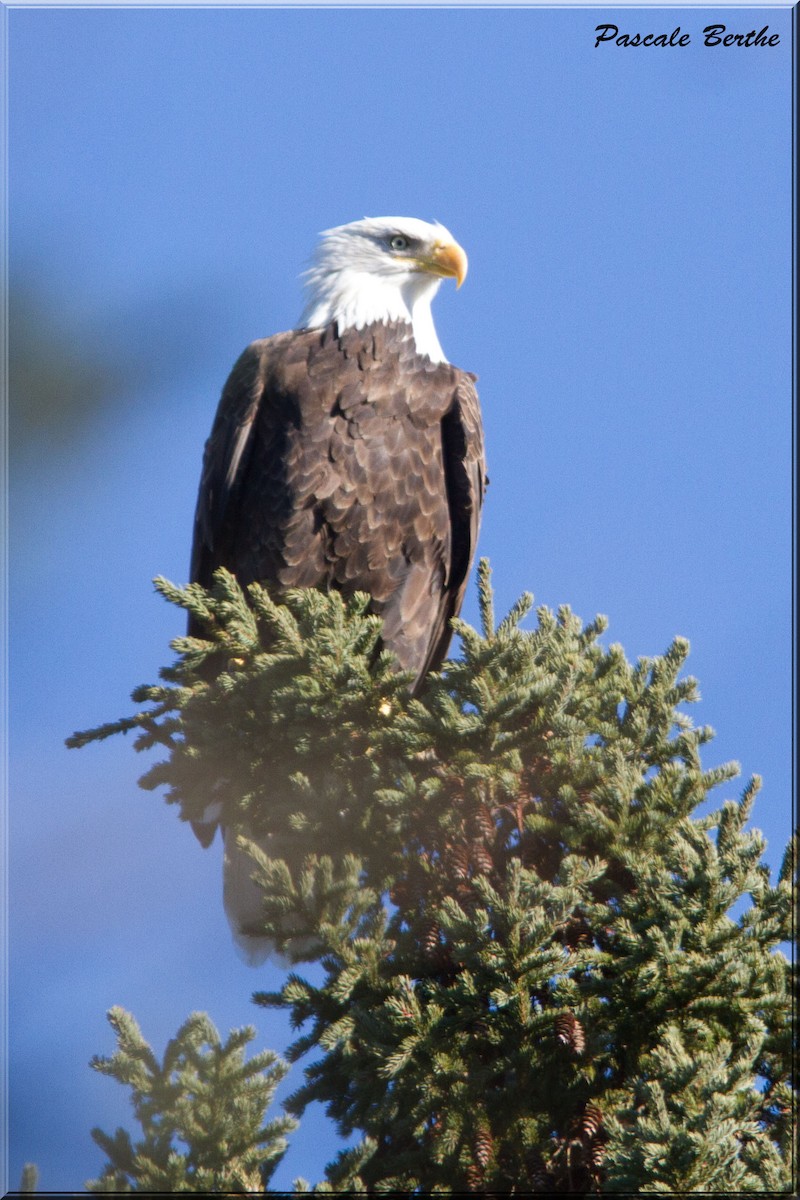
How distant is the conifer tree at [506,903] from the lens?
7.82ft

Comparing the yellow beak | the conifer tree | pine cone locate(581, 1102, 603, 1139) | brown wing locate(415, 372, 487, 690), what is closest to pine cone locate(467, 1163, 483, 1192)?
the conifer tree

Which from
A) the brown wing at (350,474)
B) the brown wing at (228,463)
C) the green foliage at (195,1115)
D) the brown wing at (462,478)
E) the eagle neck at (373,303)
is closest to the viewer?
the green foliage at (195,1115)

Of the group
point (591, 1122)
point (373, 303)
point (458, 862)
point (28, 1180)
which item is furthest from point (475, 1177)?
point (373, 303)

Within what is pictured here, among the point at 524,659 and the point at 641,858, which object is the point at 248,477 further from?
the point at 641,858

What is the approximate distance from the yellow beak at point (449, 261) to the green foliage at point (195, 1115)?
3521 mm

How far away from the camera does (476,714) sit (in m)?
2.92

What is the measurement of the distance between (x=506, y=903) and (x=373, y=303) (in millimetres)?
3212

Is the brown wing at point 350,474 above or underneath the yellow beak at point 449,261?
underneath

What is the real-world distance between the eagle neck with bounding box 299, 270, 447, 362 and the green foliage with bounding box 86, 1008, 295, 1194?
Answer: 3121 millimetres

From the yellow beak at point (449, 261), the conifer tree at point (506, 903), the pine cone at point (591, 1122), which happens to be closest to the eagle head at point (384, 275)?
the yellow beak at point (449, 261)

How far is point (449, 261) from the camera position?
5.16 metres

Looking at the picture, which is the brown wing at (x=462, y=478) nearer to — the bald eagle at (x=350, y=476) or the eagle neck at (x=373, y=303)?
the bald eagle at (x=350, y=476)

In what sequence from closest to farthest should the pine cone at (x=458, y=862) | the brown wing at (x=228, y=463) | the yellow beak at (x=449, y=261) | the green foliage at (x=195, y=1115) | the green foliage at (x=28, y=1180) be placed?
the green foliage at (x=28, y=1180) < the green foliage at (x=195, y=1115) < the pine cone at (x=458, y=862) < the brown wing at (x=228, y=463) < the yellow beak at (x=449, y=261)

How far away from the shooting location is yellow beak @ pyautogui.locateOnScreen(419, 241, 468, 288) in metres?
5.13
